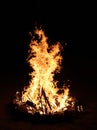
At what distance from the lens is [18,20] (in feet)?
51.9

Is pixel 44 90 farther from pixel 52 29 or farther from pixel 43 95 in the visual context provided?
pixel 52 29

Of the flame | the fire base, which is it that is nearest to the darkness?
the flame

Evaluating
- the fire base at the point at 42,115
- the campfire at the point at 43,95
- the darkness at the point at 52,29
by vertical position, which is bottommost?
the fire base at the point at 42,115

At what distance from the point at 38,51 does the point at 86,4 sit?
6871mm

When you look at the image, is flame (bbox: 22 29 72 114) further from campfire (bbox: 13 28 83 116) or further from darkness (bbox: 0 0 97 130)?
darkness (bbox: 0 0 97 130)

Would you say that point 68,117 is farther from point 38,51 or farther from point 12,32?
point 12,32

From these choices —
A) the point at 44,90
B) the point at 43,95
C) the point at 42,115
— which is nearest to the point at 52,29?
the point at 44,90

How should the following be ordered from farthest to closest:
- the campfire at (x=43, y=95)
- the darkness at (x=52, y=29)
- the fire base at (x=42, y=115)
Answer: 1. the darkness at (x=52, y=29)
2. the campfire at (x=43, y=95)
3. the fire base at (x=42, y=115)

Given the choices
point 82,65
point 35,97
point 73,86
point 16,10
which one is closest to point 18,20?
point 16,10

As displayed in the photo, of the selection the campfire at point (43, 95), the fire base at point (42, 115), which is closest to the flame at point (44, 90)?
the campfire at point (43, 95)

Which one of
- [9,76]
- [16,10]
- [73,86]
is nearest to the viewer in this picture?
[73,86]

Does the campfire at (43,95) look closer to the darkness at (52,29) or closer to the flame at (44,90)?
the flame at (44,90)

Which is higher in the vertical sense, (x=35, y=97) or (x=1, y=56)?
(x=1, y=56)

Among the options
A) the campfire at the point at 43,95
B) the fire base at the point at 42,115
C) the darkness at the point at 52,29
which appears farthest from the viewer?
the darkness at the point at 52,29
